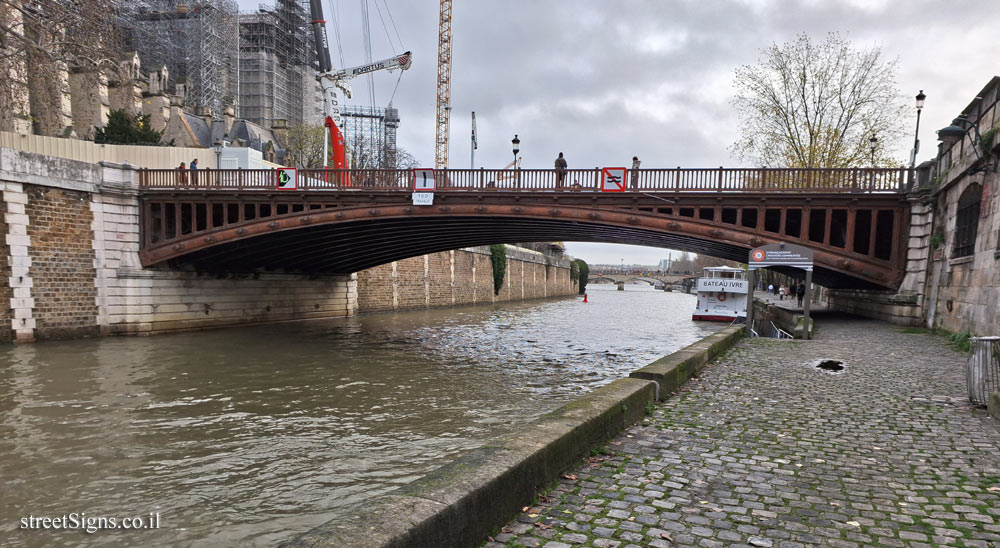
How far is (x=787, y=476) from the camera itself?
4.68 meters

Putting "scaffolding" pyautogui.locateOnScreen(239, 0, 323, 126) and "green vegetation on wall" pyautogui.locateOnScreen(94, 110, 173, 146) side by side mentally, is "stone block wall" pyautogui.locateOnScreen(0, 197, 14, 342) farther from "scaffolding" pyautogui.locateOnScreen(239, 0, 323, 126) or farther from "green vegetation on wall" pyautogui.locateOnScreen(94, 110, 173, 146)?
"scaffolding" pyautogui.locateOnScreen(239, 0, 323, 126)

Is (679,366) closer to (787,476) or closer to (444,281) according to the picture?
(787,476)

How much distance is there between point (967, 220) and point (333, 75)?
34444 millimetres

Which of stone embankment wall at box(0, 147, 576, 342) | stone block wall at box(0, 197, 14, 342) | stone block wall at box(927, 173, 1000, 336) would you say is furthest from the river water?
stone block wall at box(927, 173, 1000, 336)

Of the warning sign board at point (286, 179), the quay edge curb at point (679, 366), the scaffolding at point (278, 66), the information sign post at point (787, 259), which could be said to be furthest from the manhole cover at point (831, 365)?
the scaffolding at point (278, 66)

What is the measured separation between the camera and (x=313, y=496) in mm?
6562

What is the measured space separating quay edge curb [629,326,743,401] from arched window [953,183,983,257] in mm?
7425

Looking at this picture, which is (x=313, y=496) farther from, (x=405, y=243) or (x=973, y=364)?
(x=405, y=243)

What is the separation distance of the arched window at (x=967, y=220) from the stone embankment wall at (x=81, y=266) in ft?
85.1

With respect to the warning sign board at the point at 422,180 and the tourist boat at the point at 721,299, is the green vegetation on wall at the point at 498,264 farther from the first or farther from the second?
the warning sign board at the point at 422,180

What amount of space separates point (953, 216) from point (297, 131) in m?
54.3

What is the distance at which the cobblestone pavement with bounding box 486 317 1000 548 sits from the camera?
3.62m

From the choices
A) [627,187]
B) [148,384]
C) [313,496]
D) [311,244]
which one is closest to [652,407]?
[313,496]

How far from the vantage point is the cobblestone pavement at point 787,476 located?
3.62m
